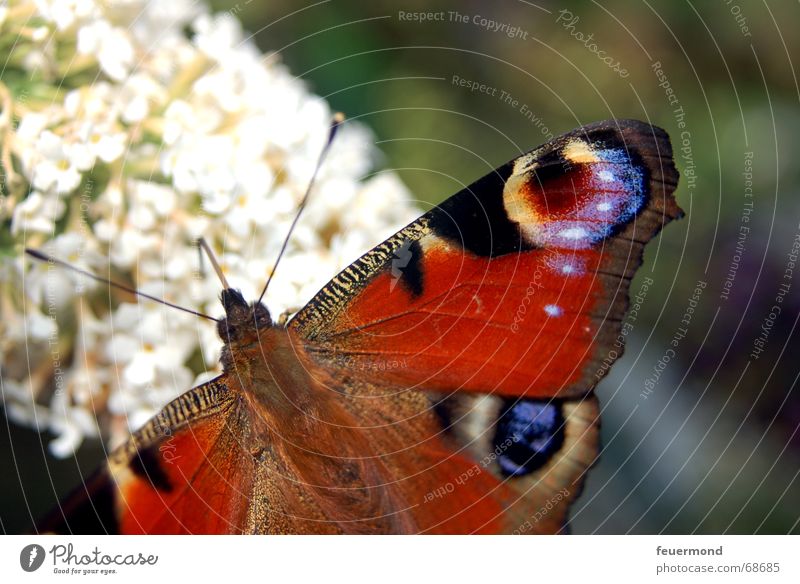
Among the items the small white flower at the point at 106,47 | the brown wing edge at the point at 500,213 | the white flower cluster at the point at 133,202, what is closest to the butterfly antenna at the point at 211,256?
the white flower cluster at the point at 133,202

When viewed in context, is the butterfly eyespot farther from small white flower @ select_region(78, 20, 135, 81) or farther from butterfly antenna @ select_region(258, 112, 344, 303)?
small white flower @ select_region(78, 20, 135, 81)

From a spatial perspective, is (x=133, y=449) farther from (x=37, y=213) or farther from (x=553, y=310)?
(x=553, y=310)

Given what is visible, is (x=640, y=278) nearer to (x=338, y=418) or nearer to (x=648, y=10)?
(x=648, y=10)

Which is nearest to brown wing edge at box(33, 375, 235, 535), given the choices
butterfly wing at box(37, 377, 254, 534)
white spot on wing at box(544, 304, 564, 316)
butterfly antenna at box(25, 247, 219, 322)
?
butterfly wing at box(37, 377, 254, 534)

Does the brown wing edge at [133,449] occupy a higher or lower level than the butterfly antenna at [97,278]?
lower

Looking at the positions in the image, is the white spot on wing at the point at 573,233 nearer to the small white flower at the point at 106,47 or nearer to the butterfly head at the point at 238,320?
the butterfly head at the point at 238,320
